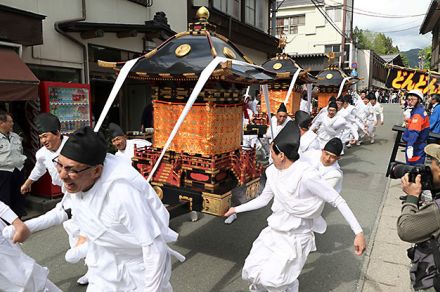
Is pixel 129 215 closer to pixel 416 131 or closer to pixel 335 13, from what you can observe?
pixel 416 131

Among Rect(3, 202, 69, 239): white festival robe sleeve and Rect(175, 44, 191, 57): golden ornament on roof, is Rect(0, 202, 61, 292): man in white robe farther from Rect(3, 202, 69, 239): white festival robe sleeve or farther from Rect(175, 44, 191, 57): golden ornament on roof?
Rect(175, 44, 191, 57): golden ornament on roof

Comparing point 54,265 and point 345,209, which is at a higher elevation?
point 345,209

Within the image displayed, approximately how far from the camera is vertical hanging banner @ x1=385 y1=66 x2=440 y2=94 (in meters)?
8.03

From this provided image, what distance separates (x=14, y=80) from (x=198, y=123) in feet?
9.70

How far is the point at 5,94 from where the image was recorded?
491 centimetres

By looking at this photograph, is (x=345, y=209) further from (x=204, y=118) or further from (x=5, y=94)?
(x=5, y=94)

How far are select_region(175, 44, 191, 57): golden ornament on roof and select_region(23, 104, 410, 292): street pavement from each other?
2370 millimetres

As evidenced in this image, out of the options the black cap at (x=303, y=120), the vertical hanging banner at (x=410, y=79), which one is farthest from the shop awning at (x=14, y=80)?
the vertical hanging banner at (x=410, y=79)

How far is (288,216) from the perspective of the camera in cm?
292

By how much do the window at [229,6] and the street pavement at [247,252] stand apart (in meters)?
8.58

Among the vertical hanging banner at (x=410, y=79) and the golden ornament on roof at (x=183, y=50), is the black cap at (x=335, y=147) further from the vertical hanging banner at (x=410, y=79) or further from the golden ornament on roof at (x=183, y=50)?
the vertical hanging banner at (x=410, y=79)

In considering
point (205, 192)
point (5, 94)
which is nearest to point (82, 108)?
point (5, 94)

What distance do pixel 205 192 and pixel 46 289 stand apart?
172cm

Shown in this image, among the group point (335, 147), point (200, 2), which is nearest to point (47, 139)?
point (335, 147)
